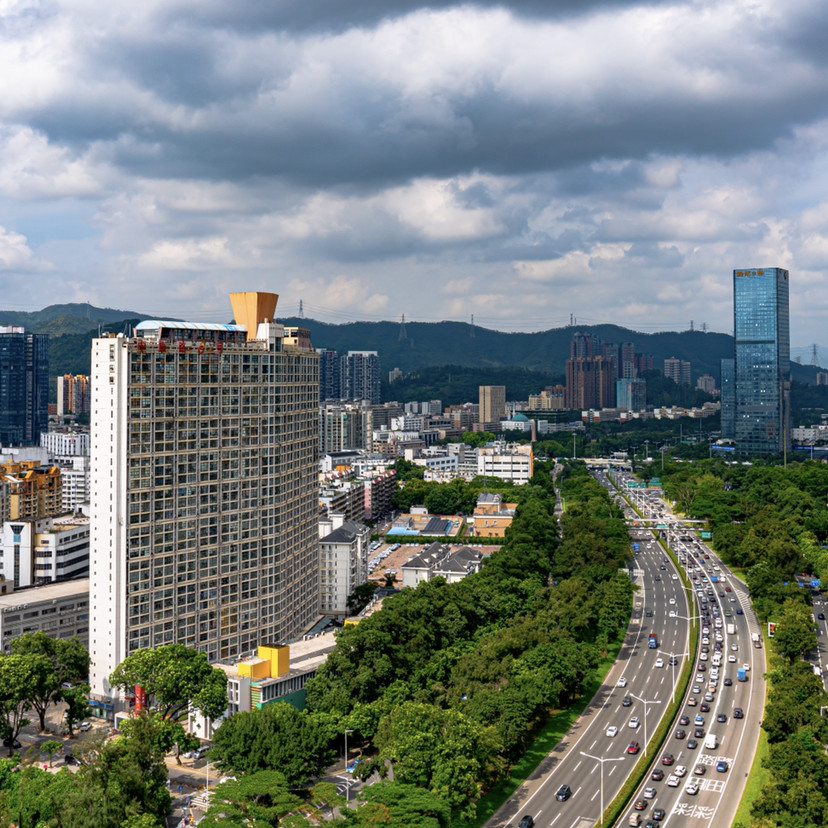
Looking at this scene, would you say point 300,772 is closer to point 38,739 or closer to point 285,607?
point 38,739

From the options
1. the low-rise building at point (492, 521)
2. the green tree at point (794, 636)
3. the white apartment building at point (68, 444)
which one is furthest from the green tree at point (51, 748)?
the white apartment building at point (68, 444)

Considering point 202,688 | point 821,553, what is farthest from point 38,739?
point 821,553

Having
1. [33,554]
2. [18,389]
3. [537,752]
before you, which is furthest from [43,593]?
[18,389]

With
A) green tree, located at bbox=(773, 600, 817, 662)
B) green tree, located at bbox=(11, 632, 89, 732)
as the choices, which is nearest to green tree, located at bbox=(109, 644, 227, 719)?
green tree, located at bbox=(11, 632, 89, 732)

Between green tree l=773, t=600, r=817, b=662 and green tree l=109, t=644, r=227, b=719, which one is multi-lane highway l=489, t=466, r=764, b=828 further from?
green tree l=109, t=644, r=227, b=719

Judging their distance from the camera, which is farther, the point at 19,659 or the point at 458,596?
the point at 458,596

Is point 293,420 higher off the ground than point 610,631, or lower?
higher
